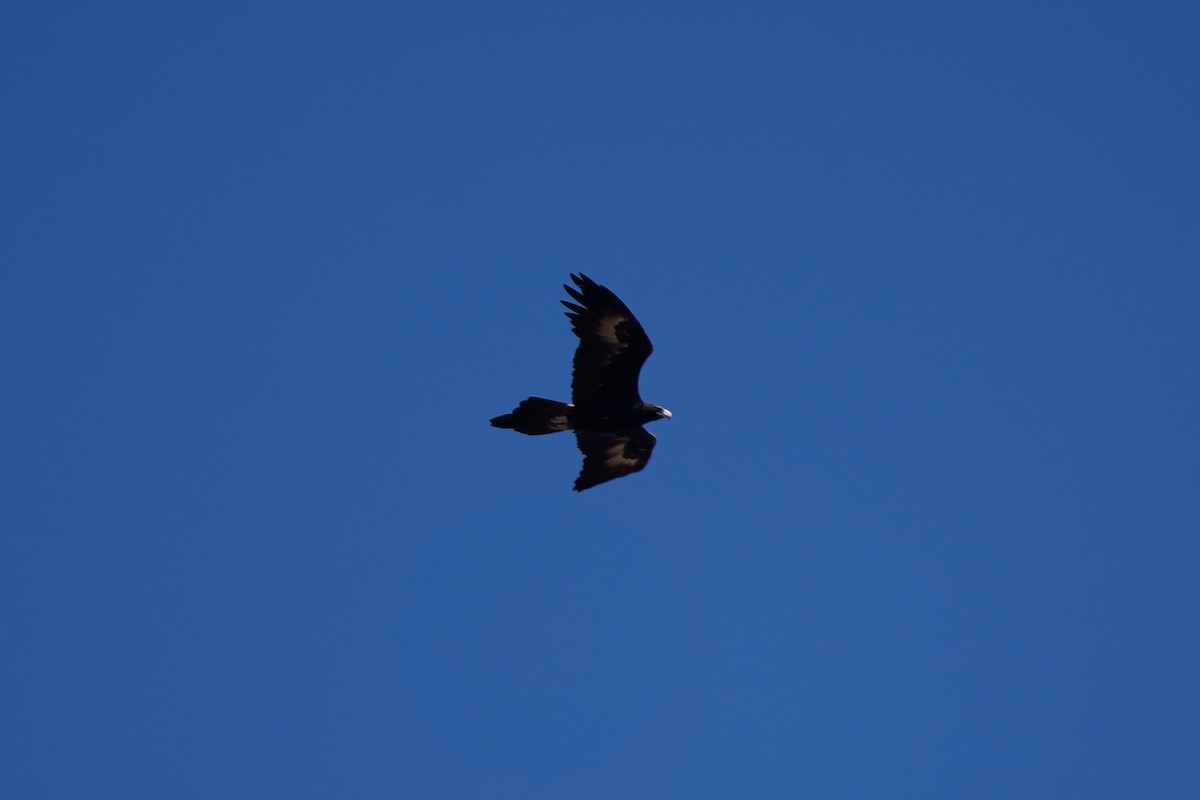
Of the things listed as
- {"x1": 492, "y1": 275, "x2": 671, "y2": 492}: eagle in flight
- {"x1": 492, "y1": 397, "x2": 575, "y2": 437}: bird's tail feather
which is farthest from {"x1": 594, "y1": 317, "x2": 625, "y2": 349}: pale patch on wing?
{"x1": 492, "y1": 397, "x2": 575, "y2": 437}: bird's tail feather

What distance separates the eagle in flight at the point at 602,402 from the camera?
1598cm

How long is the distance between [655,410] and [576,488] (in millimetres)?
1612

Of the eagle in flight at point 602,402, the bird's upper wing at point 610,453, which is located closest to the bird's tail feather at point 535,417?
the eagle in flight at point 602,402

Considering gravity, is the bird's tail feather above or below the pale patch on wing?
below

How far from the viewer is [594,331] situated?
16.2 metres

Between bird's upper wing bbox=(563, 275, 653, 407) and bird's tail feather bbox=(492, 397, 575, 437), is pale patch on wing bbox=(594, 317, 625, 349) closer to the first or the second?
bird's upper wing bbox=(563, 275, 653, 407)

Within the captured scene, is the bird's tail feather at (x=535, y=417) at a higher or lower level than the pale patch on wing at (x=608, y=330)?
lower

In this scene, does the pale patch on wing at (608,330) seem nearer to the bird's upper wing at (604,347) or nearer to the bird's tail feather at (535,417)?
the bird's upper wing at (604,347)

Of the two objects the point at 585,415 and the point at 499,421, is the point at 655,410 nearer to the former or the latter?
the point at 585,415

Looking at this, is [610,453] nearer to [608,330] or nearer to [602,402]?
[602,402]

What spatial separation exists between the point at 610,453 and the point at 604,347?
61.2 inches

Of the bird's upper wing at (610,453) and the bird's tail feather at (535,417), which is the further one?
the bird's upper wing at (610,453)

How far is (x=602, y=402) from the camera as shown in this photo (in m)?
16.7

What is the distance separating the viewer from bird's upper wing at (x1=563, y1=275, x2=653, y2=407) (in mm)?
15977
